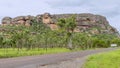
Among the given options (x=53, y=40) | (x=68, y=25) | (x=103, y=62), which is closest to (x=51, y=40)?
(x=53, y=40)

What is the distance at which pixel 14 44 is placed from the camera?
134375mm

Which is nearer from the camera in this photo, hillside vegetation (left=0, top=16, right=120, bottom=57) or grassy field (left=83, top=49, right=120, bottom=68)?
grassy field (left=83, top=49, right=120, bottom=68)

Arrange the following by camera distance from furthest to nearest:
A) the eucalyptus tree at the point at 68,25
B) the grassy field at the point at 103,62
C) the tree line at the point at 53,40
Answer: the tree line at the point at 53,40, the eucalyptus tree at the point at 68,25, the grassy field at the point at 103,62

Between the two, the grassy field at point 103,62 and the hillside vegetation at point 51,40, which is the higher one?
the grassy field at point 103,62

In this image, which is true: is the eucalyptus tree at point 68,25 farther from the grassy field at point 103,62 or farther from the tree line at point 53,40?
the grassy field at point 103,62

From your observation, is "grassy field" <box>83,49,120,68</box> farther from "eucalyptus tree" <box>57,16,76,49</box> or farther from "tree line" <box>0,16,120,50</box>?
"eucalyptus tree" <box>57,16,76,49</box>

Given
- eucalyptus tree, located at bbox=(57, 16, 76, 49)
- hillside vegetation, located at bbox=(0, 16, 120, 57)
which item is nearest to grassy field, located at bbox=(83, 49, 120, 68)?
hillside vegetation, located at bbox=(0, 16, 120, 57)

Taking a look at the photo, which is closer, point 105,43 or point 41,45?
point 41,45

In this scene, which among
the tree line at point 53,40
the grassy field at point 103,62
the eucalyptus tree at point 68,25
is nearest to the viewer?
the grassy field at point 103,62

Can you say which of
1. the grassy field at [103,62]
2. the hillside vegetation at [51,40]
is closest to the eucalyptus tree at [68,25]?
the hillside vegetation at [51,40]

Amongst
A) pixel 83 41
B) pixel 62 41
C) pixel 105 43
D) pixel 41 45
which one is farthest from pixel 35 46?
pixel 105 43

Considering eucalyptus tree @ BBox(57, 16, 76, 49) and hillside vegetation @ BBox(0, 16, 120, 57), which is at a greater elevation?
eucalyptus tree @ BBox(57, 16, 76, 49)

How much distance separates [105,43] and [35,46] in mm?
60545

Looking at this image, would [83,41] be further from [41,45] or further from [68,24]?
[68,24]
